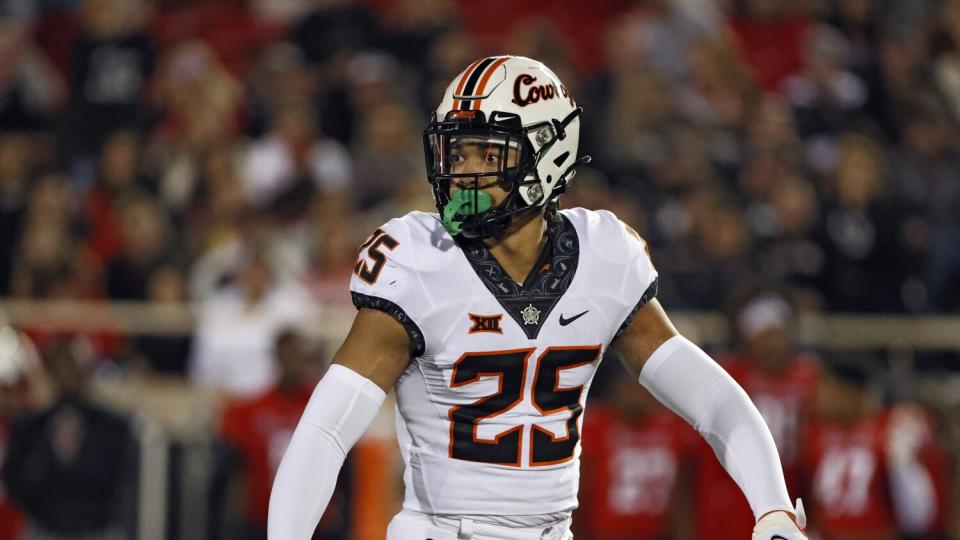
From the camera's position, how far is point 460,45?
956 cm

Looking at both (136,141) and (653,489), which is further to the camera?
(136,141)

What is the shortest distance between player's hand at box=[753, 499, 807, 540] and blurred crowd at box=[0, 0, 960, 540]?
3.82m

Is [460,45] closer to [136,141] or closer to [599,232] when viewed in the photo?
[136,141]

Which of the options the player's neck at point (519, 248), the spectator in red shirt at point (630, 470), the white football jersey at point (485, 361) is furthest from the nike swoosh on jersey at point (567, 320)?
the spectator in red shirt at point (630, 470)

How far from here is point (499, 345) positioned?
11.3ft

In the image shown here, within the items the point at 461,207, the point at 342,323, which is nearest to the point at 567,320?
the point at 461,207

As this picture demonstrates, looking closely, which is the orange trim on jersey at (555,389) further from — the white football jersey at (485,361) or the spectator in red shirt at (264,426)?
the spectator in red shirt at (264,426)

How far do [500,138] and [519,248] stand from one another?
0.27m

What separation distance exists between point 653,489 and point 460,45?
3462mm

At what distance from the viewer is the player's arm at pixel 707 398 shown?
3514 millimetres

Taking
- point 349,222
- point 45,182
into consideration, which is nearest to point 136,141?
point 45,182

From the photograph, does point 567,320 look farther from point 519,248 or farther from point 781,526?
point 781,526

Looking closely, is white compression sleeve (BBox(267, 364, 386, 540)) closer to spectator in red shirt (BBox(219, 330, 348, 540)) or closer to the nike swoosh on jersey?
the nike swoosh on jersey

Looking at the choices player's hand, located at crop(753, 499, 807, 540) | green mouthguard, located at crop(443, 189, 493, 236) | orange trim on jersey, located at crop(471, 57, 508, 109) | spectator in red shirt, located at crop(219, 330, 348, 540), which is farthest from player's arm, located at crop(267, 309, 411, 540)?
spectator in red shirt, located at crop(219, 330, 348, 540)
